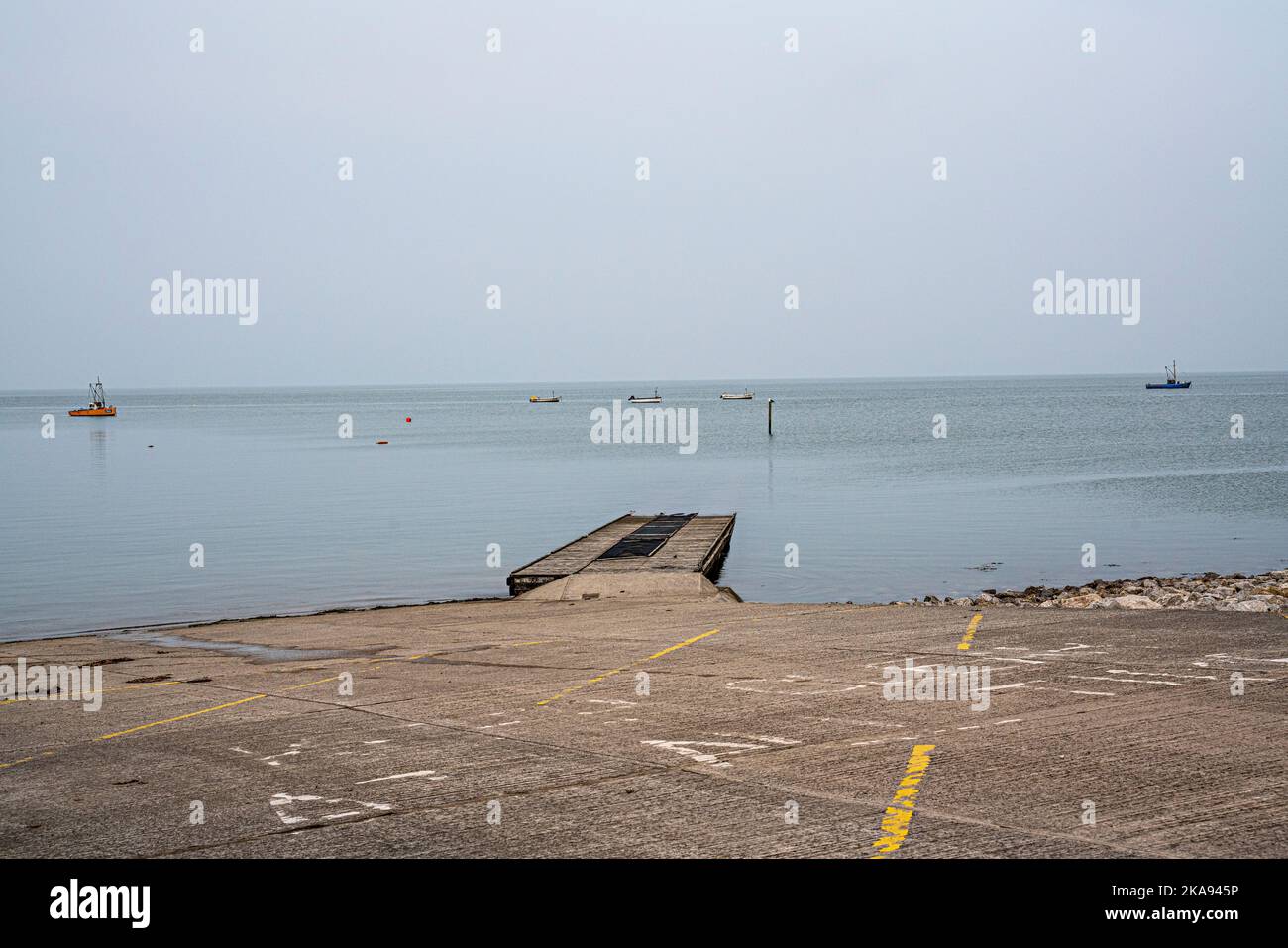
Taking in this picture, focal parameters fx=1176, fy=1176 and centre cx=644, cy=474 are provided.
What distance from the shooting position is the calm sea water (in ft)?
102

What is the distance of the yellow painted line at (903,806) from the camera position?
736cm

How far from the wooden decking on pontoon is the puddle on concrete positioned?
30.5 ft

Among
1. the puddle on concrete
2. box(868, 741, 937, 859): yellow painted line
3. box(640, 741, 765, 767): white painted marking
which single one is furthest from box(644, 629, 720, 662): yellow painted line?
box(868, 741, 937, 859): yellow painted line

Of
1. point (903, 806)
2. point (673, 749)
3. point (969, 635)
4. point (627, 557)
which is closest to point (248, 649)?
point (673, 749)

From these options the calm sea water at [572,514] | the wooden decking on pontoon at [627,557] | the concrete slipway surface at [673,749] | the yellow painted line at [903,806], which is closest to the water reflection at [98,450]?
the calm sea water at [572,514]

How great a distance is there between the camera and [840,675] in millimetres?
13086

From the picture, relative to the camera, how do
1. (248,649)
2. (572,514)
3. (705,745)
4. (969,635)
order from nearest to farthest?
(705,745) → (969,635) → (248,649) → (572,514)

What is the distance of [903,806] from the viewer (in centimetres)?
812

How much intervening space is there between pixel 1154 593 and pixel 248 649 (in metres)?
19.3

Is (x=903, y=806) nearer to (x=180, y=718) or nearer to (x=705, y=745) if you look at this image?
(x=705, y=745)

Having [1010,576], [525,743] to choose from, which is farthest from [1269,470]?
[525,743]

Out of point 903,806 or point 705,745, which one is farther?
point 705,745

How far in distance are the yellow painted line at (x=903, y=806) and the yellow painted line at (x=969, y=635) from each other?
5310 mm
